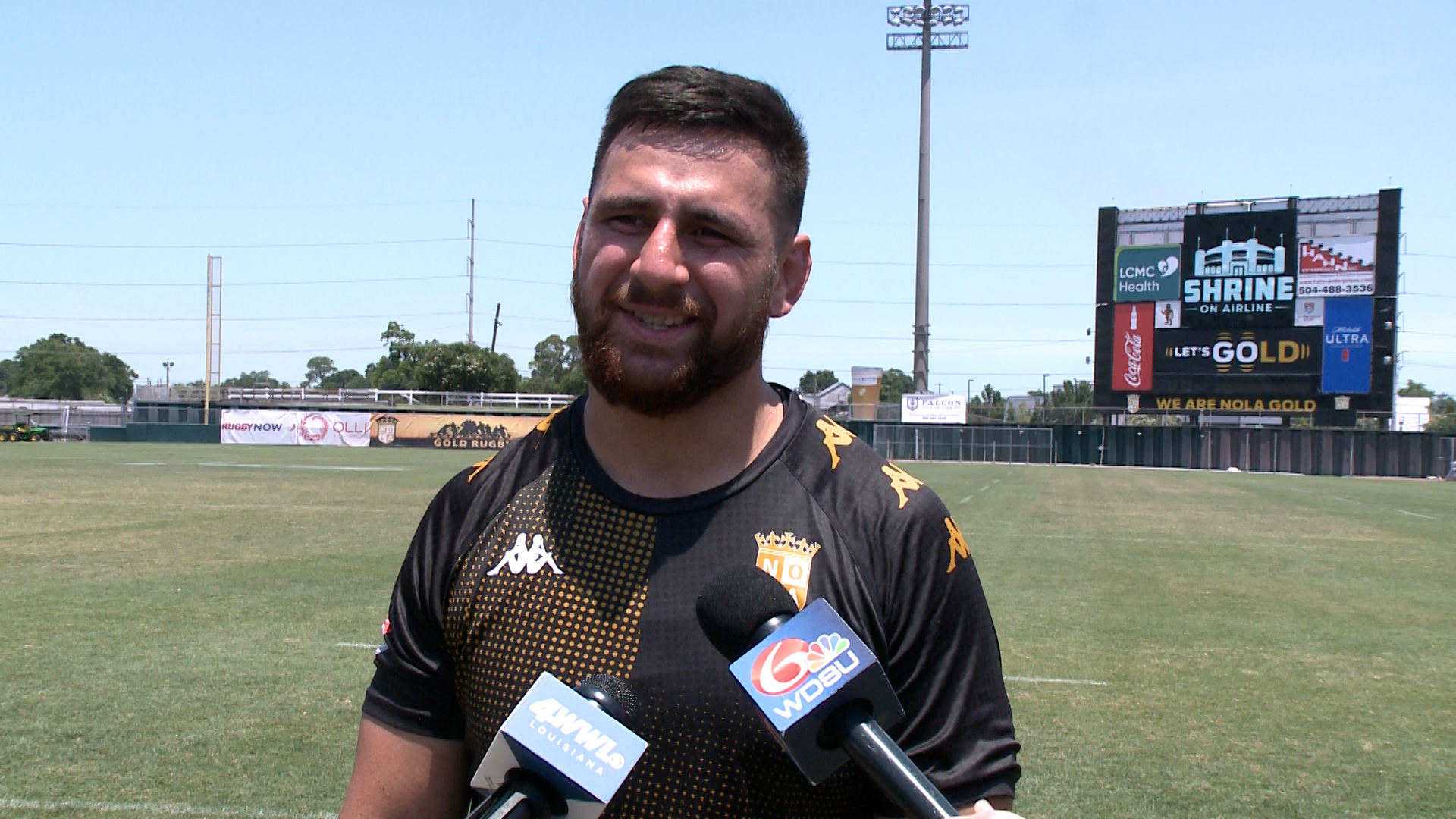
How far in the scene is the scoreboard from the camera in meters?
47.9

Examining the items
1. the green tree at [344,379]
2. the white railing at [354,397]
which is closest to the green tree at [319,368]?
the green tree at [344,379]

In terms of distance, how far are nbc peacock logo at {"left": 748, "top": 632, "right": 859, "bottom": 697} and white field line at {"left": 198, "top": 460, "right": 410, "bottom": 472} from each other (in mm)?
33934

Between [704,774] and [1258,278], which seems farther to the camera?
[1258,278]

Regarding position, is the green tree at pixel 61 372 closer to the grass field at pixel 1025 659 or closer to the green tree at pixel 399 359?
the green tree at pixel 399 359

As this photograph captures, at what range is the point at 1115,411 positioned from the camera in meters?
54.5

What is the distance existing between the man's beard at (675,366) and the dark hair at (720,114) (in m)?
0.18

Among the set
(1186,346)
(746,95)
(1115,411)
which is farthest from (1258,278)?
(746,95)

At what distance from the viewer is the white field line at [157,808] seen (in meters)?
5.40

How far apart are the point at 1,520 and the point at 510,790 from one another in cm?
1860

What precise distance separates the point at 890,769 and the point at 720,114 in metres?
1.09

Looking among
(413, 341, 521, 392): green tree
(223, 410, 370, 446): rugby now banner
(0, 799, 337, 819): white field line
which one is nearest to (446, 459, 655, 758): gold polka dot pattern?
(0, 799, 337, 819): white field line

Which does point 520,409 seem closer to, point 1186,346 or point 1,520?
point 1186,346

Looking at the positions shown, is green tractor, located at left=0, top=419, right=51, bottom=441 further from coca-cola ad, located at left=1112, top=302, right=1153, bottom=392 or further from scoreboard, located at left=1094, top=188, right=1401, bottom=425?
coca-cola ad, located at left=1112, top=302, right=1153, bottom=392

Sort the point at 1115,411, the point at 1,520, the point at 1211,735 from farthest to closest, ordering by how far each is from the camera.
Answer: the point at 1115,411 < the point at 1,520 < the point at 1211,735
